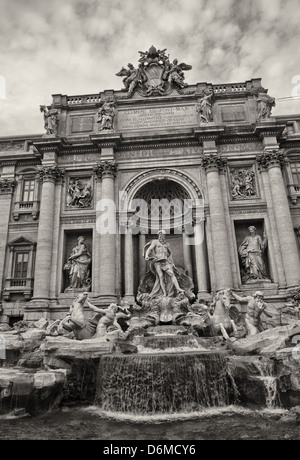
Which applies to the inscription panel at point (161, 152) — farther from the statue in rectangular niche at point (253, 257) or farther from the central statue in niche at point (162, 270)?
the central statue in niche at point (162, 270)

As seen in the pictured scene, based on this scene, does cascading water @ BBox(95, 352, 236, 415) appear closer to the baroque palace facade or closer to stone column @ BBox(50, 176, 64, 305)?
the baroque palace facade

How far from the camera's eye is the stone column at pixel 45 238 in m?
18.1

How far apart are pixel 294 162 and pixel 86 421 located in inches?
739

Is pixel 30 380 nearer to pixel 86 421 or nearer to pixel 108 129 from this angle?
pixel 86 421

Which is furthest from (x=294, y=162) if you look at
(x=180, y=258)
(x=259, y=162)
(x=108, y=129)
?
(x=108, y=129)

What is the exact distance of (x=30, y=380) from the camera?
929cm

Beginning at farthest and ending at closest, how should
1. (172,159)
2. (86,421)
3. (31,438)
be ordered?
1. (172,159)
2. (86,421)
3. (31,438)

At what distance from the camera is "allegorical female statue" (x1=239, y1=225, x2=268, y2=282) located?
18375 millimetres

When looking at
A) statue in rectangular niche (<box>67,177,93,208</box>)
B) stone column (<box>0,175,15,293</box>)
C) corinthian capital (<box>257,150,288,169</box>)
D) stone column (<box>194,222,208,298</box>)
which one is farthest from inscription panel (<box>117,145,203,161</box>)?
stone column (<box>0,175,15,293</box>)

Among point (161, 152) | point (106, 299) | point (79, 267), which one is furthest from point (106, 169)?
point (106, 299)

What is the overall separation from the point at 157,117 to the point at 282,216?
1003 cm

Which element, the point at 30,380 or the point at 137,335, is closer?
the point at 30,380

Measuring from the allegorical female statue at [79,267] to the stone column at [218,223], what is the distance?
7208mm

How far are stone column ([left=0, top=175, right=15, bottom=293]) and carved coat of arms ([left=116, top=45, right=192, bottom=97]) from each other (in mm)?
9759
